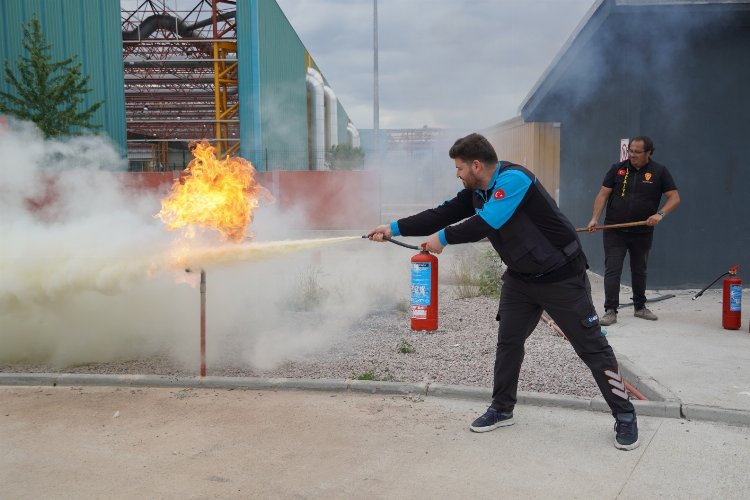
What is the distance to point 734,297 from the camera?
6.68m

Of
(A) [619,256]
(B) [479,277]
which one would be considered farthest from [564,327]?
(B) [479,277]

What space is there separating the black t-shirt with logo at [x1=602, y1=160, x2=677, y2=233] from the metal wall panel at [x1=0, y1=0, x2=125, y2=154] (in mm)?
17755

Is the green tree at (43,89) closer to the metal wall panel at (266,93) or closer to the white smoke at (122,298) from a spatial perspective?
the metal wall panel at (266,93)

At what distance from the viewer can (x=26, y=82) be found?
63.0 ft

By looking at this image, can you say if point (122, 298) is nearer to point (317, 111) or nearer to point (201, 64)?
point (201, 64)

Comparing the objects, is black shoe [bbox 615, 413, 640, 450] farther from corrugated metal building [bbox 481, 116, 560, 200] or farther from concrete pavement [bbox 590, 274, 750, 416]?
corrugated metal building [bbox 481, 116, 560, 200]

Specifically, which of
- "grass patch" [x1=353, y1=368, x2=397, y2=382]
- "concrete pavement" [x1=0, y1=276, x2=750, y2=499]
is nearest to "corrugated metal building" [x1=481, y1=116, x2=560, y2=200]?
"concrete pavement" [x1=0, y1=276, x2=750, y2=499]

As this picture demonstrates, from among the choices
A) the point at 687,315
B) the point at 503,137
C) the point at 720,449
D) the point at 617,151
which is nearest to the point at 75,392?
the point at 720,449

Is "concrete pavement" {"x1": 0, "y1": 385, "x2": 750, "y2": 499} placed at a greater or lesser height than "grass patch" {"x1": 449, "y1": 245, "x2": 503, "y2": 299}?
lesser

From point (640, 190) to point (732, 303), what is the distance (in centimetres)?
144

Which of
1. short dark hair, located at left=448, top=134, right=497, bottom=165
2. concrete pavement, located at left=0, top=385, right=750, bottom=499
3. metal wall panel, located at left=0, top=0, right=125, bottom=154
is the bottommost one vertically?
concrete pavement, located at left=0, top=385, right=750, bottom=499

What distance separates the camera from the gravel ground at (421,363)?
532 cm

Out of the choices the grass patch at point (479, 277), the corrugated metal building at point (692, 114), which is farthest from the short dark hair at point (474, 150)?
the corrugated metal building at point (692, 114)

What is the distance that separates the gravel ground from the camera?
5324 millimetres
